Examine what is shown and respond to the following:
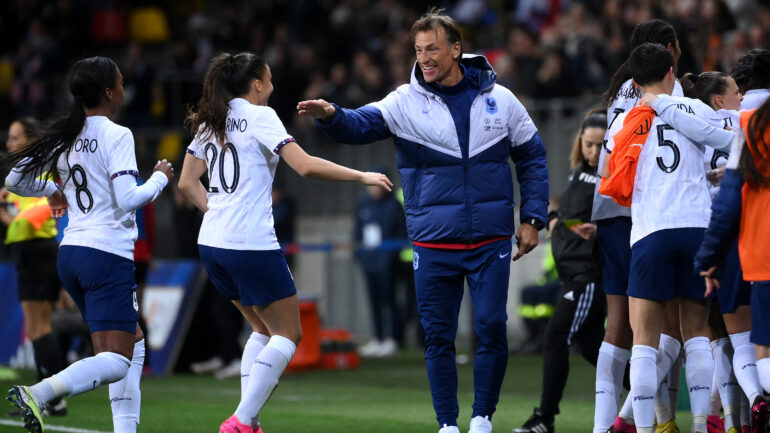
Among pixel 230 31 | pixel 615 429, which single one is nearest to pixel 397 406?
pixel 615 429

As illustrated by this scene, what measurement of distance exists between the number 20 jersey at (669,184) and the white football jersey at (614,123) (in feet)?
1.65

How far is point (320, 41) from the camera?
21.8 meters

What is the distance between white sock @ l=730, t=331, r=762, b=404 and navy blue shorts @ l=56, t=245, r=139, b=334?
3235mm

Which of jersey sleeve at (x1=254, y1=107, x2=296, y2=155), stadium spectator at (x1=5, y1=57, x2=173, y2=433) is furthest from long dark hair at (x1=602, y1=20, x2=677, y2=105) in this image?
stadium spectator at (x1=5, y1=57, x2=173, y2=433)

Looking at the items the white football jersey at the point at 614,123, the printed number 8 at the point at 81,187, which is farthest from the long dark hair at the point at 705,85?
the printed number 8 at the point at 81,187

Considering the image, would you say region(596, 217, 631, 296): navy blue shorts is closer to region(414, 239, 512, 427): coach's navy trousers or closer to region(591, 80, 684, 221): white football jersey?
region(591, 80, 684, 221): white football jersey

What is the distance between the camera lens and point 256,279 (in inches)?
278

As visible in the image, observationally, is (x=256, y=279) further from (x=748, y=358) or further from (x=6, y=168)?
(x=748, y=358)

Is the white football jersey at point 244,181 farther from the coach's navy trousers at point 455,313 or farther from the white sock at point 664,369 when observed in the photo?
the white sock at point 664,369

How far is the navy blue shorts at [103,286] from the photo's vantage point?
22.1ft

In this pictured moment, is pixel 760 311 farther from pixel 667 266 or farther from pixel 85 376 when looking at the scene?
pixel 85 376

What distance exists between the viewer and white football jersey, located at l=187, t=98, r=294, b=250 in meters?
7.04

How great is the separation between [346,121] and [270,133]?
16.9 inches

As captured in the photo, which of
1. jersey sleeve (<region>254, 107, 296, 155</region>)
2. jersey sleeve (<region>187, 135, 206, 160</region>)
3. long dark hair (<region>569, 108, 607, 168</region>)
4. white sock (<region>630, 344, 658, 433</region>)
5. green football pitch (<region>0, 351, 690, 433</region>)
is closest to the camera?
white sock (<region>630, 344, 658, 433</region>)
